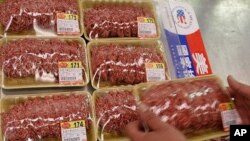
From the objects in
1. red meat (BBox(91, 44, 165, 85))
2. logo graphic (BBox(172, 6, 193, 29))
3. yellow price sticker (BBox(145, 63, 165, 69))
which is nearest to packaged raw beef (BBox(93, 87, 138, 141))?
red meat (BBox(91, 44, 165, 85))

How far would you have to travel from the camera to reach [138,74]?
74.5 inches

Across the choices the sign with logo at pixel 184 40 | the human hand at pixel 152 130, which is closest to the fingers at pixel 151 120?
the human hand at pixel 152 130

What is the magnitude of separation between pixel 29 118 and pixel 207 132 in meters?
0.81

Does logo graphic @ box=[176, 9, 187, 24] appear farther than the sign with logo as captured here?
Yes

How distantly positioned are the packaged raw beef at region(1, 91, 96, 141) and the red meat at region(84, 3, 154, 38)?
427mm

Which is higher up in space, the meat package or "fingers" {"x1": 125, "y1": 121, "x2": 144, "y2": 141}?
the meat package

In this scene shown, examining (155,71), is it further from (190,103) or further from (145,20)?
(190,103)

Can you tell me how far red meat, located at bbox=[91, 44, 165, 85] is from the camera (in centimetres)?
186

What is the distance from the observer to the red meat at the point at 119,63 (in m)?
1.86

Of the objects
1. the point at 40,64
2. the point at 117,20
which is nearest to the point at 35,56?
the point at 40,64

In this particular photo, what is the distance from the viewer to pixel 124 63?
1908 millimetres

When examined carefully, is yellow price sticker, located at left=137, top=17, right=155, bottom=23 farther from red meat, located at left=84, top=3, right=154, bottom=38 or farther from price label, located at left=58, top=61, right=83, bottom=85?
price label, located at left=58, top=61, right=83, bottom=85

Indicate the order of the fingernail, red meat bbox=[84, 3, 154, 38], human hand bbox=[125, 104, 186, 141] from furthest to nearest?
red meat bbox=[84, 3, 154, 38]
the fingernail
human hand bbox=[125, 104, 186, 141]

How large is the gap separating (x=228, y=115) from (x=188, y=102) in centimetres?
19
